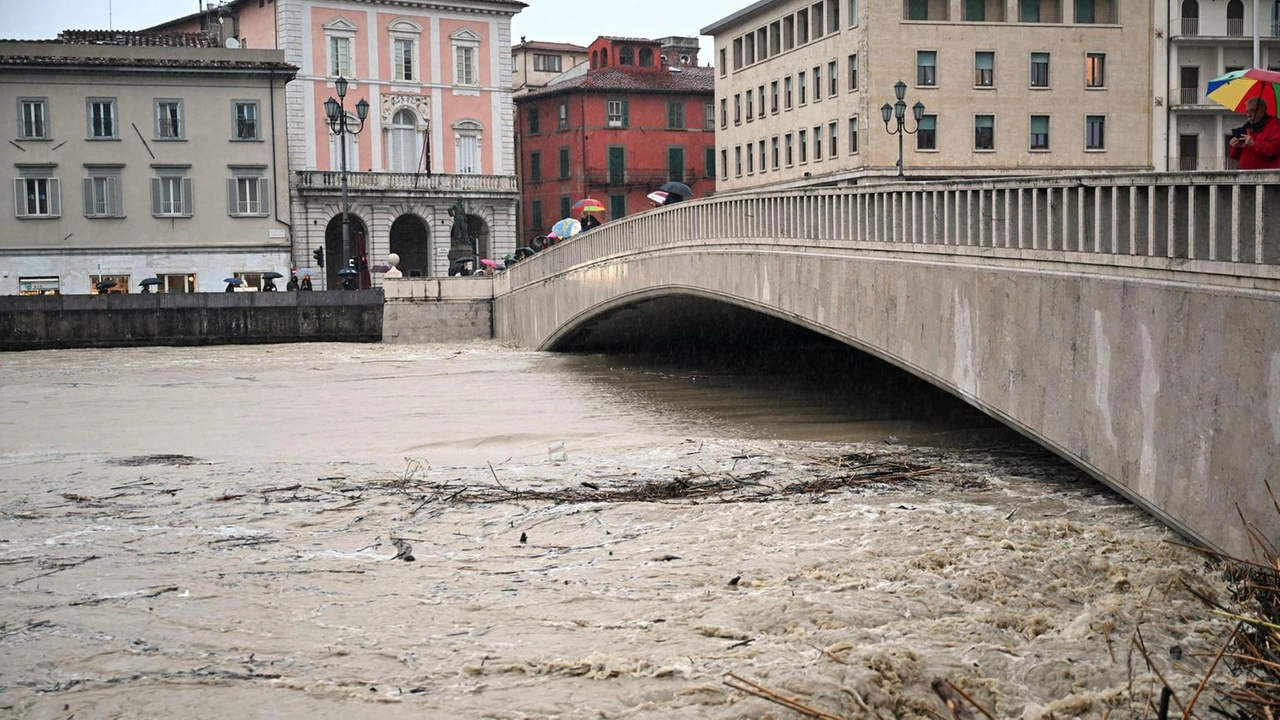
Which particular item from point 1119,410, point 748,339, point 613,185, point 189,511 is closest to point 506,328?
point 748,339

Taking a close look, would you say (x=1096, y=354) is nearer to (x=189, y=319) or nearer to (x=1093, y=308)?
(x=1093, y=308)

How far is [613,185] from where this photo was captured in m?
66.9

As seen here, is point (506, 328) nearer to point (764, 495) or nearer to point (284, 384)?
point (284, 384)

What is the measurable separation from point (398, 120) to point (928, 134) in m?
20.9

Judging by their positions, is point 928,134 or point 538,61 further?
point 538,61

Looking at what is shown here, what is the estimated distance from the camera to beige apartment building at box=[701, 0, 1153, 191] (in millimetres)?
46188

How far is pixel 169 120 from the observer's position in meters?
48.5

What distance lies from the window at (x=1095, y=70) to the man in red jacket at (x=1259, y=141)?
38764 millimetres

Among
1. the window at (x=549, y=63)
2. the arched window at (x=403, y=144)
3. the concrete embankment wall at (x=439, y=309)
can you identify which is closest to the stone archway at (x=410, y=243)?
the arched window at (x=403, y=144)

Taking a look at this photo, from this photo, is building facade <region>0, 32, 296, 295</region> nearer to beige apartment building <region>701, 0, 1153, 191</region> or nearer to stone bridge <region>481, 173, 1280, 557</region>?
beige apartment building <region>701, 0, 1153, 191</region>

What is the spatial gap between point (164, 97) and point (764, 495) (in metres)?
40.4

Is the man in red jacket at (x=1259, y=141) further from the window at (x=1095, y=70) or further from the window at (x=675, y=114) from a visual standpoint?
the window at (x=675, y=114)

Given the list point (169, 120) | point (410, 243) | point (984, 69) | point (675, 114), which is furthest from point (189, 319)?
point (675, 114)

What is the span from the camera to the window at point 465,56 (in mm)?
58656
